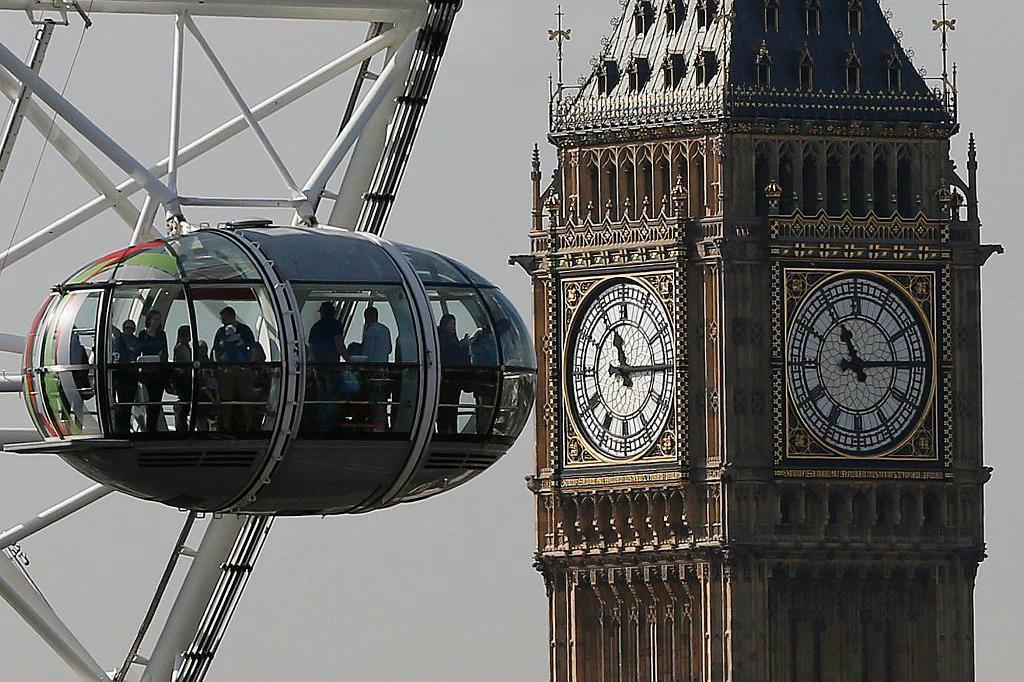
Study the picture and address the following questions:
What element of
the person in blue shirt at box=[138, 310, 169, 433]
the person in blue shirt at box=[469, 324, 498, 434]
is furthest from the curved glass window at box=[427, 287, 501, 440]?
the person in blue shirt at box=[138, 310, 169, 433]

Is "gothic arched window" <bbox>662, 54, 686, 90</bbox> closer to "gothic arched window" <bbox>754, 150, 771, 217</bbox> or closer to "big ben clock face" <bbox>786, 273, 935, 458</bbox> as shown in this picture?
"gothic arched window" <bbox>754, 150, 771, 217</bbox>

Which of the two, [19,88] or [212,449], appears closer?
[212,449]

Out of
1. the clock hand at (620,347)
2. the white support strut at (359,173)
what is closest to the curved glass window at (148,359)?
the white support strut at (359,173)

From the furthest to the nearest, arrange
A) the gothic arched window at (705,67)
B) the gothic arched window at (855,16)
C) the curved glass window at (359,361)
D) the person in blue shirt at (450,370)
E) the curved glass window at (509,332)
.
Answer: the gothic arched window at (855,16)
the gothic arched window at (705,67)
the curved glass window at (509,332)
the person in blue shirt at (450,370)
the curved glass window at (359,361)

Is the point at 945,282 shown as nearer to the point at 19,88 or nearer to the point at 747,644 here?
the point at 747,644

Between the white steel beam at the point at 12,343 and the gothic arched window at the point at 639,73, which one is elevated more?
the gothic arched window at the point at 639,73

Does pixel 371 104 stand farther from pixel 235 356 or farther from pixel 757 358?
pixel 757 358

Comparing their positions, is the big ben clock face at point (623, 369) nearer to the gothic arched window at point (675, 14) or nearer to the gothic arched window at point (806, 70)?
the gothic arched window at point (806, 70)

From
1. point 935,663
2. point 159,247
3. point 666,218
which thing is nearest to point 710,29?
point 666,218
